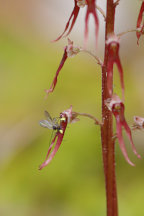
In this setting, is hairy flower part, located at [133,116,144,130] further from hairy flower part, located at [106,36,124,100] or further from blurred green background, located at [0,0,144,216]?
blurred green background, located at [0,0,144,216]

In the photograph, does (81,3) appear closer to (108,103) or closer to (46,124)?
(108,103)

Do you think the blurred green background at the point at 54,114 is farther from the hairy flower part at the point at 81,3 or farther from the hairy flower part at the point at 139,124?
the hairy flower part at the point at 81,3

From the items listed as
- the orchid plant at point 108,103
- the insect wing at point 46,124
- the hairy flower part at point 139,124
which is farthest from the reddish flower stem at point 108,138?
the insect wing at point 46,124

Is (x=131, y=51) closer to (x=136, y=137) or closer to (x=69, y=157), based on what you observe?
(x=136, y=137)

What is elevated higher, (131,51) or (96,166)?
(131,51)

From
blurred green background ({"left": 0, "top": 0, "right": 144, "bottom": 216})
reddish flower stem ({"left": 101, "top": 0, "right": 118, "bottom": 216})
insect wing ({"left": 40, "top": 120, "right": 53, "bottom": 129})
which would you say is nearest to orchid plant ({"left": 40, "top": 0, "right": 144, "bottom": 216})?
reddish flower stem ({"left": 101, "top": 0, "right": 118, "bottom": 216})

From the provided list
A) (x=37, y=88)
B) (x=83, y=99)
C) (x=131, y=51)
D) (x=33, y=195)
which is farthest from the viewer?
(x=131, y=51)

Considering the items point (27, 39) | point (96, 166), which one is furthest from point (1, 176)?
point (27, 39)
